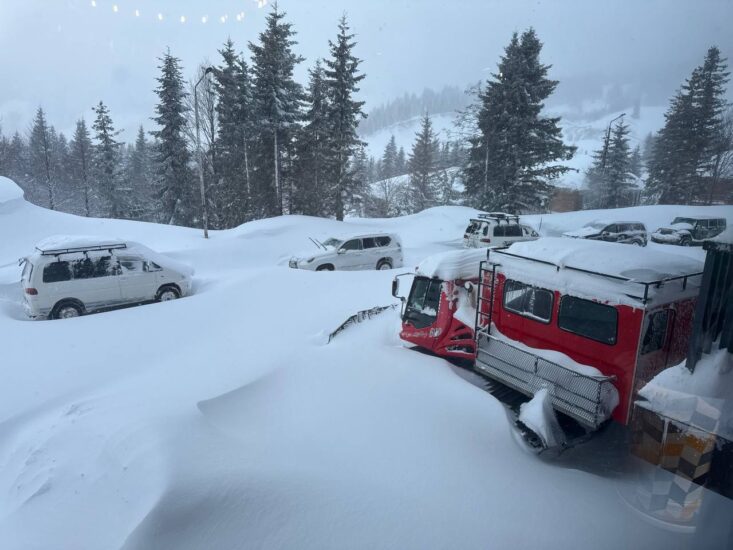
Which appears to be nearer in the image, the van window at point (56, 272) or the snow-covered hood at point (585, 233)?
the van window at point (56, 272)

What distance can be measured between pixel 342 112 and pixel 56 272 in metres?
23.3

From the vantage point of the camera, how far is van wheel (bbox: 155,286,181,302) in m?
12.5

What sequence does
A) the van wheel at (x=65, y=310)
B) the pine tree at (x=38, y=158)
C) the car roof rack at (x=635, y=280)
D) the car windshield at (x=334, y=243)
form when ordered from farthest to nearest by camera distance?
the pine tree at (x=38, y=158), the car windshield at (x=334, y=243), the van wheel at (x=65, y=310), the car roof rack at (x=635, y=280)

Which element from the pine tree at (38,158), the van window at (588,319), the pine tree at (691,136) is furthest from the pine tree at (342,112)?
the pine tree at (38,158)

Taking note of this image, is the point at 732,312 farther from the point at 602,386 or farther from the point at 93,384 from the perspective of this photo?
the point at 93,384

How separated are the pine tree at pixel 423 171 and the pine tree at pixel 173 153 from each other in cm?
2758

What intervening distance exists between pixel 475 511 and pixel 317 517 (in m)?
1.44

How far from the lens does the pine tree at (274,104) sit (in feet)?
98.2

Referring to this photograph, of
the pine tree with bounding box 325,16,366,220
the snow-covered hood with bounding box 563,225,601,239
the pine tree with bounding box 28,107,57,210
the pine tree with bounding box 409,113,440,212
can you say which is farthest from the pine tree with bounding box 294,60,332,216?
the pine tree with bounding box 28,107,57,210

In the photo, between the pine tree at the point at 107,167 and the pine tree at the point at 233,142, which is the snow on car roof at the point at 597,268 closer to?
the pine tree at the point at 233,142

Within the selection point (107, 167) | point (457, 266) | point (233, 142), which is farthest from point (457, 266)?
point (107, 167)

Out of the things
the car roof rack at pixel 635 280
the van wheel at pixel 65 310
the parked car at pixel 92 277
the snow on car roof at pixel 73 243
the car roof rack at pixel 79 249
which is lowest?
the van wheel at pixel 65 310

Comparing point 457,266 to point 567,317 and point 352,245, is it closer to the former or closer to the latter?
point 567,317

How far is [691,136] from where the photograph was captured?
17.5 m
